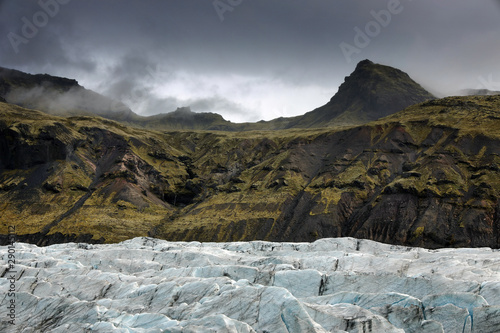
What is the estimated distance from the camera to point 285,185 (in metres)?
144

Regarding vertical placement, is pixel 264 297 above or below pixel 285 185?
below

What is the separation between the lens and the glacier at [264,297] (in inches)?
1236

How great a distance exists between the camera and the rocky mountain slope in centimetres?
11119

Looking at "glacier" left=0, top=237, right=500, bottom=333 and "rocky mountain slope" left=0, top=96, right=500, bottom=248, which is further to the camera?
"rocky mountain slope" left=0, top=96, right=500, bottom=248

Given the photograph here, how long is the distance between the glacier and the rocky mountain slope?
5311cm

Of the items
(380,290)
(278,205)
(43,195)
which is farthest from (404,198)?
(43,195)

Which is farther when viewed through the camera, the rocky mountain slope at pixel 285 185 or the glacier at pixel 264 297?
the rocky mountain slope at pixel 285 185

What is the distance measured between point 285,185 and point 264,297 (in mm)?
108632

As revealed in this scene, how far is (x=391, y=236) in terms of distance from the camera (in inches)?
4215

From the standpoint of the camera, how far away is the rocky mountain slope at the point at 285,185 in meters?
111

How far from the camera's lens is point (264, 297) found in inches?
1411

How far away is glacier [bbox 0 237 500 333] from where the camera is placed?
1236 inches

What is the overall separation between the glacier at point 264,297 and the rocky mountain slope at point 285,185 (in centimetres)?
5311

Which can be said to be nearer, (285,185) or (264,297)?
(264,297)
